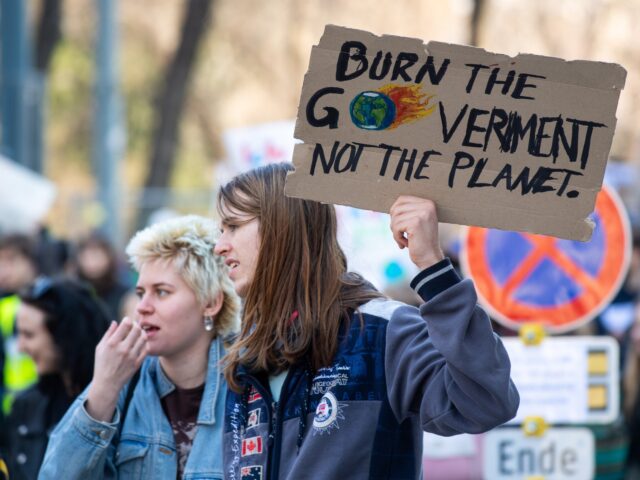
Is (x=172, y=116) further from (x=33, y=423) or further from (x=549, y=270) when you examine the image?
(x=33, y=423)

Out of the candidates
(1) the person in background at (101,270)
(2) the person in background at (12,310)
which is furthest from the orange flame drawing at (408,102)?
(1) the person in background at (101,270)

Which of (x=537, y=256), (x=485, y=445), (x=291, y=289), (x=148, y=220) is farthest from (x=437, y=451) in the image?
(x=148, y=220)

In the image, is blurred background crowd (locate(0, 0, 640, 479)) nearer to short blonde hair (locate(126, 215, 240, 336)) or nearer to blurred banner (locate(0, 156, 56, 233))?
blurred banner (locate(0, 156, 56, 233))

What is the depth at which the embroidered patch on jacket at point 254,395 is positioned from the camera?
2.88 metres

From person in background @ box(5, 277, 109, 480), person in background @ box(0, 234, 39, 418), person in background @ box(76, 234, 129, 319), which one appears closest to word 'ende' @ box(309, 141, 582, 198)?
person in background @ box(5, 277, 109, 480)

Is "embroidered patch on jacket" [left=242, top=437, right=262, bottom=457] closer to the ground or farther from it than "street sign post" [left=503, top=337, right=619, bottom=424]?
closer to the ground

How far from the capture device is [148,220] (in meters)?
19.3

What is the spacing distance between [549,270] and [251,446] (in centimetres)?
297

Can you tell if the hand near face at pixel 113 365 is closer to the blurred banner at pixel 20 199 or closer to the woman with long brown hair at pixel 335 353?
the woman with long brown hair at pixel 335 353

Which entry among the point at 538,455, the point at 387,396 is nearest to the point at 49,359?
the point at 387,396

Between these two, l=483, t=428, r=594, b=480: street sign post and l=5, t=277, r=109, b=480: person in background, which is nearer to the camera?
l=5, t=277, r=109, b=480: person in background

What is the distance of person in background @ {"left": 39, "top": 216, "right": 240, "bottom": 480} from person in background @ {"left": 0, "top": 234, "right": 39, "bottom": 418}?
282 cm

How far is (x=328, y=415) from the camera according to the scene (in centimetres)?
269

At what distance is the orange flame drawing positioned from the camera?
269cm
